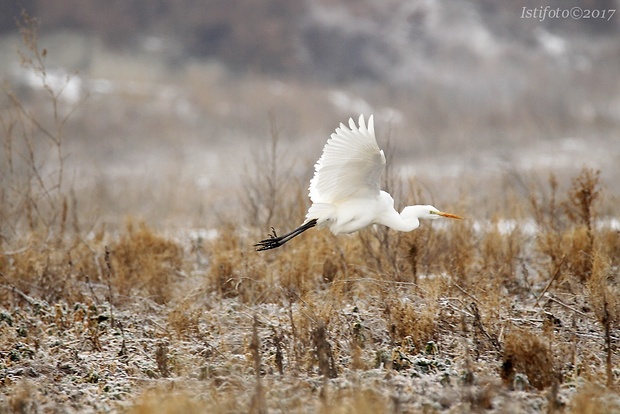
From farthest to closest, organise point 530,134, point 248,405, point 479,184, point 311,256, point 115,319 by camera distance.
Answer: point 530,134 → point 479,184 → point 311,256 → point 115,319 → point 248,405

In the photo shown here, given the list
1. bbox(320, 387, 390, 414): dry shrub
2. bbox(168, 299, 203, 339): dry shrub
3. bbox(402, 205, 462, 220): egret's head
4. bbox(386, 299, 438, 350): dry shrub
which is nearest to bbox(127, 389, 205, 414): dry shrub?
bbox(320, 387, 390, 414): dry shrub

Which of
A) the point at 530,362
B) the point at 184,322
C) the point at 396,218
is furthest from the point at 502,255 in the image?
the point at 184,322

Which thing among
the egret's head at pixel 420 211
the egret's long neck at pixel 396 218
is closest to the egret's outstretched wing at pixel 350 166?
the egret's long neck at pixel 396 218

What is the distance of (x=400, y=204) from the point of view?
6078mm

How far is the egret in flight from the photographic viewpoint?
4.19 meters

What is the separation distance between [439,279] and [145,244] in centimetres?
358

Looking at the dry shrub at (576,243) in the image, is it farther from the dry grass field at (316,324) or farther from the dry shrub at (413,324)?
the dry shrub at (413,324)

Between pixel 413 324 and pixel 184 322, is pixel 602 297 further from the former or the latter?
pixel 184 322

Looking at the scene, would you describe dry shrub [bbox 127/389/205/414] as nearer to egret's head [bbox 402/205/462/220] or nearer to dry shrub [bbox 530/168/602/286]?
egret's head [bbox 402/205/462/220]

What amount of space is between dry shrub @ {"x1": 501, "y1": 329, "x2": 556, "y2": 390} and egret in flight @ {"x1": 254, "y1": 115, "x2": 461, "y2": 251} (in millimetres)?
1196

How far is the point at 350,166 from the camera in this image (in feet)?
14.4

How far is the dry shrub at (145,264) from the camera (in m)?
5.77

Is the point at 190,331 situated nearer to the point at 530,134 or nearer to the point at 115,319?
the point at 115,319

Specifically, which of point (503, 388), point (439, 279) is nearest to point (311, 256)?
point (439, 279)
